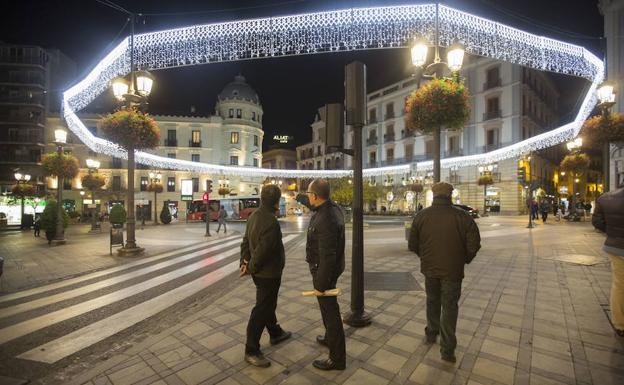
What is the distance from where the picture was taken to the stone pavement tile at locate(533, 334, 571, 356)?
3393 mm

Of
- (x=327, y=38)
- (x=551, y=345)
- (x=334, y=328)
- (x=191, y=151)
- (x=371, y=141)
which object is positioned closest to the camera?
(x=334, y=328)

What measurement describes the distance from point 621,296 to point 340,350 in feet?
11.4

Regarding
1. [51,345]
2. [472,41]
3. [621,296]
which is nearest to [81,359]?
[51,345]

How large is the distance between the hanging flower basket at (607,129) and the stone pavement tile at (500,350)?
1045 cm

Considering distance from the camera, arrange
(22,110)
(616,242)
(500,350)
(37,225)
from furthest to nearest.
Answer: (22,110) → (37,225) → (616,242) → (500,350)

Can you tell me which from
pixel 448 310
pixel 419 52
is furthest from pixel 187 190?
pixel 448 310

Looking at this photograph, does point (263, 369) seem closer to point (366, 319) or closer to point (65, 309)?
point (366, 319)

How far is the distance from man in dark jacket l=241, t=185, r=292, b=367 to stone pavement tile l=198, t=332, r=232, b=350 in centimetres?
62

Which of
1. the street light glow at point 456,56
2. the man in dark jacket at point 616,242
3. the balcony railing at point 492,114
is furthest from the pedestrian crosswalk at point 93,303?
the balcony railing at point 492,114

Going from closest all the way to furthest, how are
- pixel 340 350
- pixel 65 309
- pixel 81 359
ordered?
pixel 340 350
pixel 81 359
pixel 65 309

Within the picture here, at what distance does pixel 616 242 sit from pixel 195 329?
527cm

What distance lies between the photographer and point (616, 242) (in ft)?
11.9

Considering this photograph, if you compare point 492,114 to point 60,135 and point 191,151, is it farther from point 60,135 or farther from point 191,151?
point 191,151

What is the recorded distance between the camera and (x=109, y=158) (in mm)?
41719
